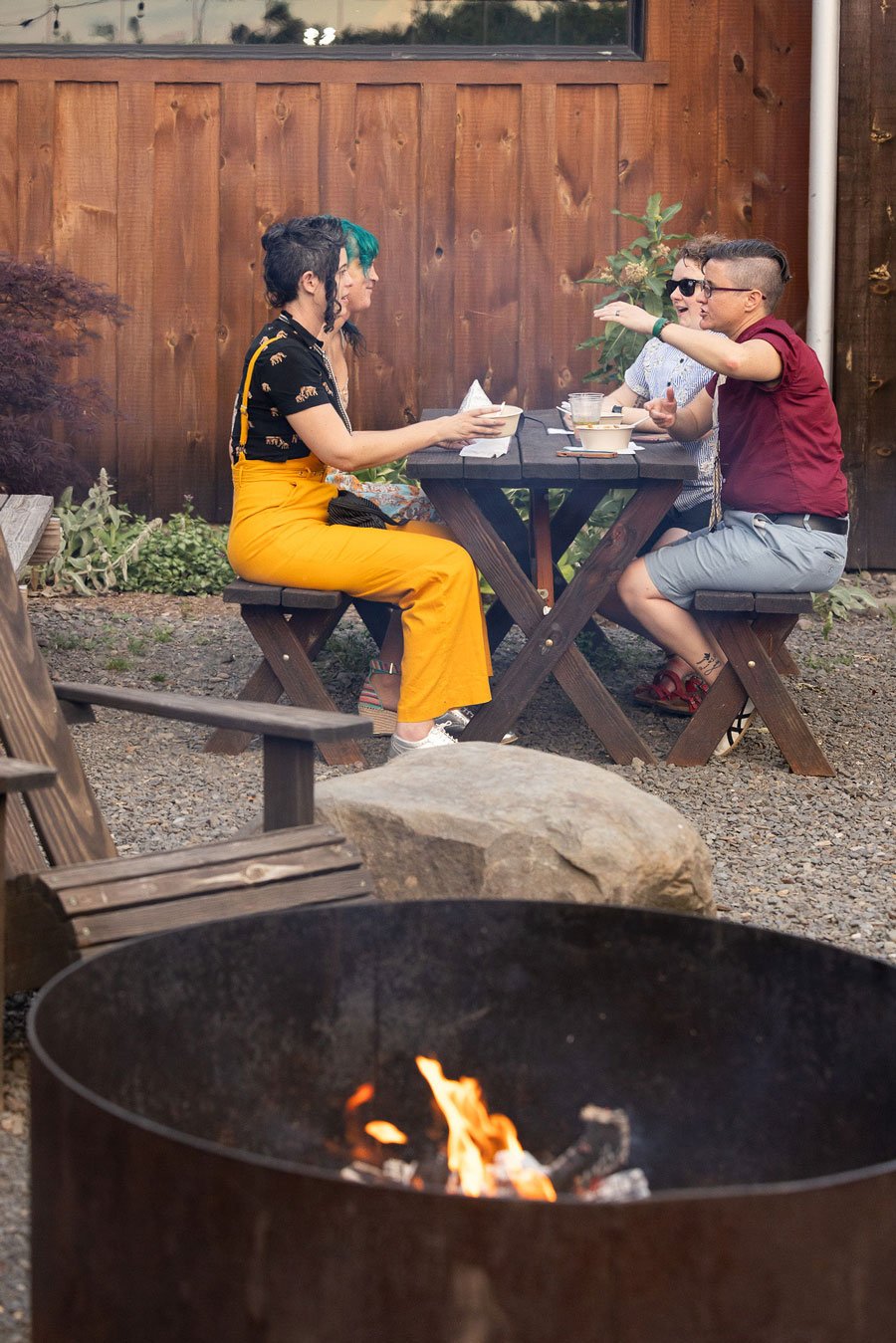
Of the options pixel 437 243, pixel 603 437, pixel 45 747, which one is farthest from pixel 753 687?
pixel 437 243

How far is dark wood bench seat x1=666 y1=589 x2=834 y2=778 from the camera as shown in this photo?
4863mm

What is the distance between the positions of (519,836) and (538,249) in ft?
17.7

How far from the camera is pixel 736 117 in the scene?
773 centimetres

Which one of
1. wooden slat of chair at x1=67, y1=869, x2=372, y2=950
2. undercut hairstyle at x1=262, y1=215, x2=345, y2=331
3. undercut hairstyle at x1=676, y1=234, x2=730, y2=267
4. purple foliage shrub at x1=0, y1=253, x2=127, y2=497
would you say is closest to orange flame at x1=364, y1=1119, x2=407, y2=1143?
wooden slat of chair at x1=67, y1=869, x2=372, y2=950

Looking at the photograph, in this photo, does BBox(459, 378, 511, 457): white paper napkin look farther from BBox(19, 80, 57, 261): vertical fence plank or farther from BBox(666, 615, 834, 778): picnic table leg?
BBox(19, 80, 57, 261): vertical fence plank

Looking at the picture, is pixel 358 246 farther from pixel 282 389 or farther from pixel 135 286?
pixel 135 286

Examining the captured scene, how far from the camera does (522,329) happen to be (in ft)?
26.1

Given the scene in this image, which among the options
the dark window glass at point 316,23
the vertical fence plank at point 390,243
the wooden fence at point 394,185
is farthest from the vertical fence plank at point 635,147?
the vertical fence plank at point 390,243

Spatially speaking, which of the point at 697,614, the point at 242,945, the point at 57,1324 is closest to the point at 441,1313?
the point at 57,1324

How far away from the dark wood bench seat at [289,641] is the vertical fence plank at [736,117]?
12.4 feet

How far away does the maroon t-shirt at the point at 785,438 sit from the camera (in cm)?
481

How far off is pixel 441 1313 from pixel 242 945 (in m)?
0.75

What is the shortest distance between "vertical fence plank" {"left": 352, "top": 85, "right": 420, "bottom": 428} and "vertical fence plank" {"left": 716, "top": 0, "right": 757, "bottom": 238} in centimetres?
149

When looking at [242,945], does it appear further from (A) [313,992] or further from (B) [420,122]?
(B) [420,122]
